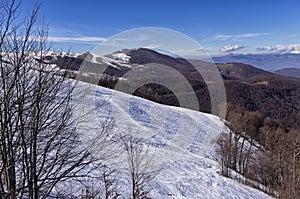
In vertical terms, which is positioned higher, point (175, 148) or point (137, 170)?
point (137, 170)

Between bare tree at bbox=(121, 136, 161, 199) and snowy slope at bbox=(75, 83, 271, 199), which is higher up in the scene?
bare tree at bbox=(121, 136, 161, 199)

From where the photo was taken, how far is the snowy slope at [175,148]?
1634cm

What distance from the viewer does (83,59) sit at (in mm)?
7566

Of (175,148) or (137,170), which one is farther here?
(175,148)

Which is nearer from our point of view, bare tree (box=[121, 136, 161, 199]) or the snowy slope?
bare tree (box=[121, 136, 161, 199])

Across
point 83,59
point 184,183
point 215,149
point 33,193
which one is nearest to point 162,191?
point 184,183

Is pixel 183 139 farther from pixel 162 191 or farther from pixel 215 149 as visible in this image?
pixel 162 191

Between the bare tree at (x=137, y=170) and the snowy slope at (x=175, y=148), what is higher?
the bare tree at (x=137, y=170)

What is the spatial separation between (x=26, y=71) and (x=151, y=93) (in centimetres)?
4658

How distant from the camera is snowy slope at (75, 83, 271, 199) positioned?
16.3 metres

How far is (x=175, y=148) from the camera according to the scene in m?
25.0

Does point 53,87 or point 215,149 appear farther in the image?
point 215,149

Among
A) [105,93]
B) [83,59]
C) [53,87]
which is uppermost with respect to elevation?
[83,59]

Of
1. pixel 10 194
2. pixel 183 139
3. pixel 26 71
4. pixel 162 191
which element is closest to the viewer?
pixel 10 194
